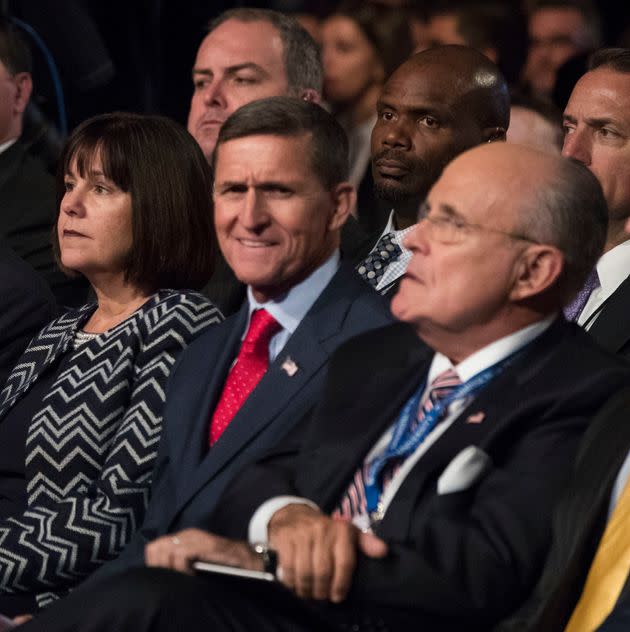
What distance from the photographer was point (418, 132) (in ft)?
11.9

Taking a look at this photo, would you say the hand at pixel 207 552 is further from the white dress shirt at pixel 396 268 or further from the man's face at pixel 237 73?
the man's face at pixel 237 73

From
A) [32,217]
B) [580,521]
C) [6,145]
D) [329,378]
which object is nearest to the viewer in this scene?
[580,521]

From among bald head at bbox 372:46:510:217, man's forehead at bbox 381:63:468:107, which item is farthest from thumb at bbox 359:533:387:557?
man's forehead at bbox 381:63:468:107

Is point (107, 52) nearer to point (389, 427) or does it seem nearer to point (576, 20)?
point (576, 20)

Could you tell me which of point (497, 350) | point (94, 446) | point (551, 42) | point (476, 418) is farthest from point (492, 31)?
point (476, 418)

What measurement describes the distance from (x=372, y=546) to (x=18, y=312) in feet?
5.10

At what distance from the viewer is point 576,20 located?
629cm

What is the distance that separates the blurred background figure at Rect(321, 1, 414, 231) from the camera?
6012mm

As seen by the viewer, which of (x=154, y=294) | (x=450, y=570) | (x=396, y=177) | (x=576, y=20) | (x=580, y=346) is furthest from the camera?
(x=576, y=20)

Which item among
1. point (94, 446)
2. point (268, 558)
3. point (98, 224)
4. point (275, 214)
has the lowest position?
point (94, 446)

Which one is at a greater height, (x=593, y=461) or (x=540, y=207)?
(x=540, y=207)

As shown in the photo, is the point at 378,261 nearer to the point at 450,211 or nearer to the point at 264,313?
the point at 264,313

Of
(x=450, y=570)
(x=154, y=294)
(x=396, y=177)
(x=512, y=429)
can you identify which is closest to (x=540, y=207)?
(x=512, y=429)

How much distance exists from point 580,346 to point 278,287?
669 millimetres
